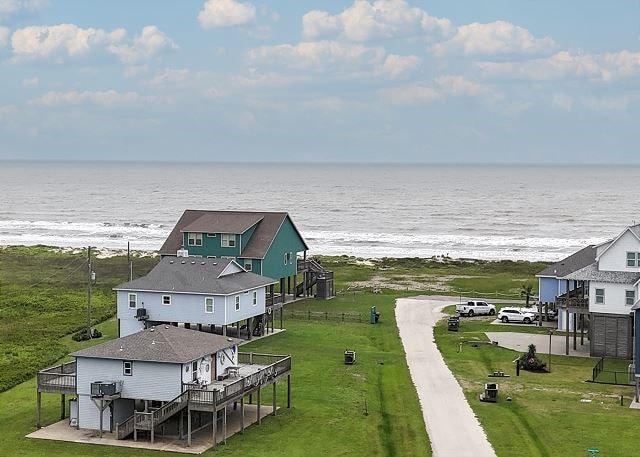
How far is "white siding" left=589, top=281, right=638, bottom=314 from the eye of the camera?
57812mm

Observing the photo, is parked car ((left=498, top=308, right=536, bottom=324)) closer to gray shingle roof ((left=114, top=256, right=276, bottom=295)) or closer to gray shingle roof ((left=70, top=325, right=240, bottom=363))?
gray shingle roof ((left=114, top=256, right=276, bottom=295))

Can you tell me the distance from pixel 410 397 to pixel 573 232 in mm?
138718

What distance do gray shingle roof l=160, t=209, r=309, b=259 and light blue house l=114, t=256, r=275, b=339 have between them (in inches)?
464

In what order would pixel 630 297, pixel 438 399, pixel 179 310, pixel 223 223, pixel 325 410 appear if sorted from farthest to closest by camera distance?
pixel 223 223, pixel 179 310, pixel 630 297, pixel 438 399, pixel 325 410

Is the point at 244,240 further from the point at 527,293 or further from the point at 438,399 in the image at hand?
the point at 438,399

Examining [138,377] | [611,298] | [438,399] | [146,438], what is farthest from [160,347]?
[611,298]

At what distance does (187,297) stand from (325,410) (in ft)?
55.1

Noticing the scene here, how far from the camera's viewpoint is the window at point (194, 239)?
2960 inches

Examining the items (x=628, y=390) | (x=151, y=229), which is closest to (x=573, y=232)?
(x=151, y=229)

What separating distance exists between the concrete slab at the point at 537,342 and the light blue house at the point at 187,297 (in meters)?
15.8

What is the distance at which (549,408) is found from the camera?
4609 cm

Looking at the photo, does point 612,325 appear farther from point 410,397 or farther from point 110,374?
point 110,374

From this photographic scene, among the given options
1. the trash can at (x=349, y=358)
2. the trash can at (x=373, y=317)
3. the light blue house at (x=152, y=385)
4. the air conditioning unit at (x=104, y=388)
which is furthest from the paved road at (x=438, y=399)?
the air conditioning unit at (x=104, y=388)

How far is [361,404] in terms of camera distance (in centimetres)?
4650
